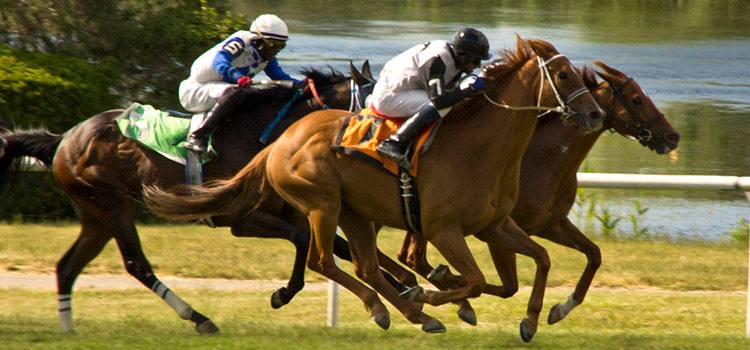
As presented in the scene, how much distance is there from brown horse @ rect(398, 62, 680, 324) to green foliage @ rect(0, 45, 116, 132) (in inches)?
170

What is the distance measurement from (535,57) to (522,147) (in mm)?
454

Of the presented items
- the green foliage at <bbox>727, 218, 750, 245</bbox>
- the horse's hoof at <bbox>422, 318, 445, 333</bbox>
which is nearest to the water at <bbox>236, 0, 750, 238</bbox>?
the green foliage at <bbox>727, 218, 750, 245</bbox>

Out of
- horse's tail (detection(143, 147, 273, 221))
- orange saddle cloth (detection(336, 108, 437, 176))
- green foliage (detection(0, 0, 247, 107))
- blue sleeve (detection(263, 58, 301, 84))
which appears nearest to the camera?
orange saddle cloth (detection(336, 108, 437, 176))

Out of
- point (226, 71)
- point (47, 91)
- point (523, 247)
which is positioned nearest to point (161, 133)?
point (226, 71)

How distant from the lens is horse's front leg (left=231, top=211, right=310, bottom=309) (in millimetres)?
8328

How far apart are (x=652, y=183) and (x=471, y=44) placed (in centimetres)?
218

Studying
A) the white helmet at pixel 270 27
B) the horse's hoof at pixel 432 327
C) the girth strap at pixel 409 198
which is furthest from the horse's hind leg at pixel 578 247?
the white helmet at pixel 270 27

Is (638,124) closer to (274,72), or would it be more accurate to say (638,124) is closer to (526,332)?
(526,332)

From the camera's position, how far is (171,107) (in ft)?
40.7

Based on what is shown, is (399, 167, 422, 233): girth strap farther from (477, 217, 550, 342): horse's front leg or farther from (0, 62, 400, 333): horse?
(0, 62, 400, 333): horse

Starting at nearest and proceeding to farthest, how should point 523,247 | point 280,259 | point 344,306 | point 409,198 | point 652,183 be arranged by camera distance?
point 409,198
point 523,247
point 652,183
point 344,306
point 280,259

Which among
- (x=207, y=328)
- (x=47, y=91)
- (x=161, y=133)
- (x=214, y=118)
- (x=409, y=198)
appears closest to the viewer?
(x=409, y=198)

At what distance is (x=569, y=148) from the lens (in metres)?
8.51

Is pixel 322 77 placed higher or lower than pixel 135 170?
higher
